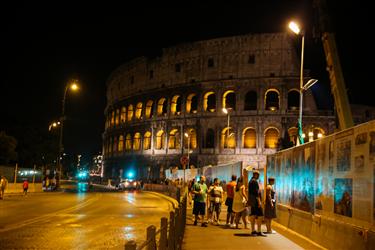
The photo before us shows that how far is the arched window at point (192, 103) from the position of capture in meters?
65.4

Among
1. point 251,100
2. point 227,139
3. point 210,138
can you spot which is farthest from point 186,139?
point 251,100

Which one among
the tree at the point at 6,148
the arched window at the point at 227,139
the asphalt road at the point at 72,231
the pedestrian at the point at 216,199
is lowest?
the asphalt road at the point at 72,231

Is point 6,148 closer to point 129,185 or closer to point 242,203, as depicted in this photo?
point 129,185

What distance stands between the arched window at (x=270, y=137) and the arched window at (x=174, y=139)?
505 inches

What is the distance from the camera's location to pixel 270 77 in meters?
58.8

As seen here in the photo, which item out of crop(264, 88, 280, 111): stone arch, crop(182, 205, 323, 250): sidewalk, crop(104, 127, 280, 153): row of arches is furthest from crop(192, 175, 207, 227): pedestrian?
crop(264, 88, 280, 111): stone arch

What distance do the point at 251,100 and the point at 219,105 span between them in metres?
4.46

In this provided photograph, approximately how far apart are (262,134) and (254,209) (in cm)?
4517

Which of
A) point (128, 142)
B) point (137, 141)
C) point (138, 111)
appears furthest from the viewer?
point (128, 142)

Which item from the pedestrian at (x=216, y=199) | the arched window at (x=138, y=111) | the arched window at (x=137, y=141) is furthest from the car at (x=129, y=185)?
the pedestrian at (x=216, y=199)

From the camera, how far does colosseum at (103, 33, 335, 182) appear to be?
5816 cm

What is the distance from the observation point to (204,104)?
209 feet

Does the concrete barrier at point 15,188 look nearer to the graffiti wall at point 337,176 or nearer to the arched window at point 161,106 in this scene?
the arched window at point 161,106

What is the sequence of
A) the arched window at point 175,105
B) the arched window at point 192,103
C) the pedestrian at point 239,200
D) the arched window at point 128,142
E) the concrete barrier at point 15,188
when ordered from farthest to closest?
the arched window at point 128,142, the arched window at point 175,105, the arched window at point 192,103, the concrete barrier at point 15,188, the pedestrian at point 239,200
